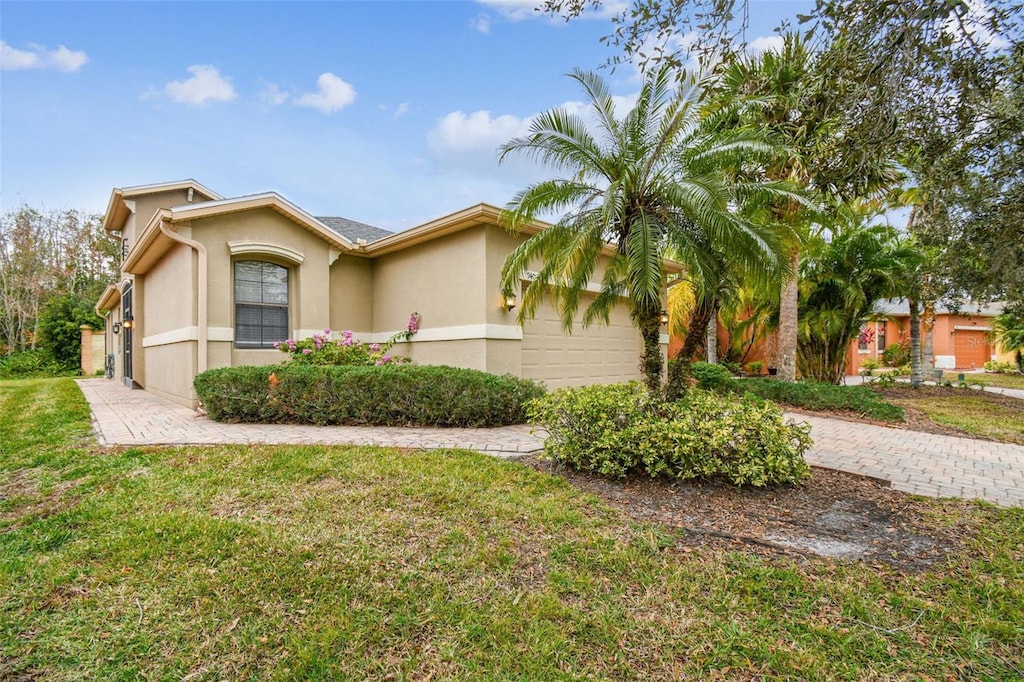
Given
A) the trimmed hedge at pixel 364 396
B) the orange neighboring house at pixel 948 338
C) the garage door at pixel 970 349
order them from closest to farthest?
the trimmed hedge at pixel 364 396 < the orange neighboring house at pixel 948 338 < the garage door at pixel 970 349

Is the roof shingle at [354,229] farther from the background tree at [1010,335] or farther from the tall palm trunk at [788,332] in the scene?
the background tree at [1010,335]

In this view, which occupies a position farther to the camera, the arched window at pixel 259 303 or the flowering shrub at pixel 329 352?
the arched window at pixel 259 303

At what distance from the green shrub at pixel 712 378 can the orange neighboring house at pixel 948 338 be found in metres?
13.9

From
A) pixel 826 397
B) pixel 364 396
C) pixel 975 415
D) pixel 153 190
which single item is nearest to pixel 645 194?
pixel 364 396

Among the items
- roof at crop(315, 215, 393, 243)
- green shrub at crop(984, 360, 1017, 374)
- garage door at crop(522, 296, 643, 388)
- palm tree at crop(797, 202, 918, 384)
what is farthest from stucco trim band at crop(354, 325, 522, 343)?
green shrub at crop(984, 360, 1017, 374)

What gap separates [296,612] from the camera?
2602mm

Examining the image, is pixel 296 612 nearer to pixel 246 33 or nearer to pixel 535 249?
pixel 535 249

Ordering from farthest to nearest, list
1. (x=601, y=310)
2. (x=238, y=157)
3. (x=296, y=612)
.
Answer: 1. (x=238, y=157)
2. (x=601, y=310)
3. (x=296, y=612)

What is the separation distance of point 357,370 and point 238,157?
9.58 meters

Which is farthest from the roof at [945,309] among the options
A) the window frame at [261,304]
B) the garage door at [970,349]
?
the window frame at [261,304]

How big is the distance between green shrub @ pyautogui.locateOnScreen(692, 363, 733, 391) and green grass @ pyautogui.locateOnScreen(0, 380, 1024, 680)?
733 centimetres

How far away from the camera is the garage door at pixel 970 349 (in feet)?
83.4

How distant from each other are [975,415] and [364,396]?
1184cm

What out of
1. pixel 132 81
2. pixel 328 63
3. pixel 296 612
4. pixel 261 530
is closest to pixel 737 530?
pixel 296 612
